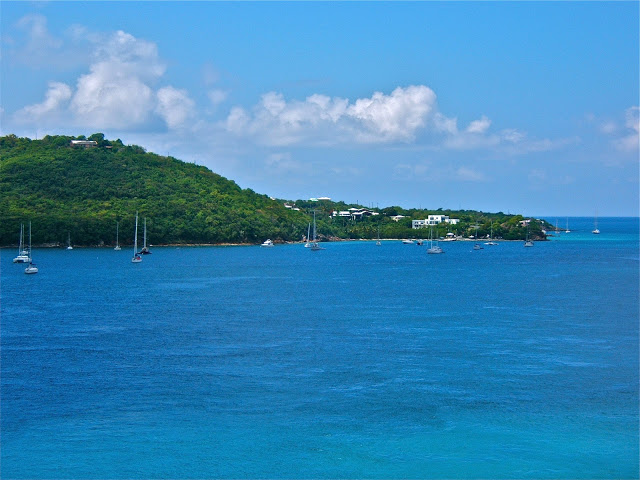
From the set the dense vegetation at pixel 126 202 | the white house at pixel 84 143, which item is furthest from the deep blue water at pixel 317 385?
the white house at pixel 84 143

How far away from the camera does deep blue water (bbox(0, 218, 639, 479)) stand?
2231cm

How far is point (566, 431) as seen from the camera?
2459 cm

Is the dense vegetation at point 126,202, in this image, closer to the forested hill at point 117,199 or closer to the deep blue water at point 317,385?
the forested hill at point 117,199

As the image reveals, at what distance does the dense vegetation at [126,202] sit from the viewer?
12000 cm

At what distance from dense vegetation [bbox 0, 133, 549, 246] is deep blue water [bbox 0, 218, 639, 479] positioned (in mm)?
60495

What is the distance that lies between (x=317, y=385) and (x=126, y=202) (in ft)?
368

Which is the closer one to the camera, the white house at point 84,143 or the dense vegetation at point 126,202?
the dense vegetation at point 126,202

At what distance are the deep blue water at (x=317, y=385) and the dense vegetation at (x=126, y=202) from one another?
6050 centimetres

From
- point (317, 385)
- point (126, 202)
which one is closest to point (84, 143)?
point (126, 202)

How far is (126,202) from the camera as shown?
443ft

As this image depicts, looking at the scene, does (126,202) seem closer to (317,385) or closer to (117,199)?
(117,199)

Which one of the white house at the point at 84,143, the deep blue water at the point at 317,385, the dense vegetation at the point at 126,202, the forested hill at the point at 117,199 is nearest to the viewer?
the deep blue water at the point at 317,385

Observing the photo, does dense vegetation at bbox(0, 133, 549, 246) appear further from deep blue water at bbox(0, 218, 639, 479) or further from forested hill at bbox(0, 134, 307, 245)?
deep blue water at bbox(0, 218, 639, 479)

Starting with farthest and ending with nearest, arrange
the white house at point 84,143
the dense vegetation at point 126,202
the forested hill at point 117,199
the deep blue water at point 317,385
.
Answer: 1. the white house at point 84,143
2. the dense vegetation at point 126,202
3. the forested hill at point 117,199
4. the deep blue water at point 317,385
